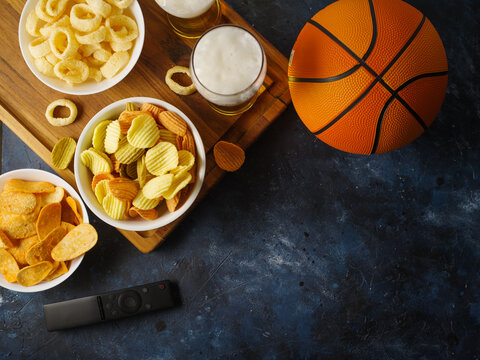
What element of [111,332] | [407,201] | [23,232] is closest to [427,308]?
[407,201]

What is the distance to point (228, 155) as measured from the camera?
110 centimetres

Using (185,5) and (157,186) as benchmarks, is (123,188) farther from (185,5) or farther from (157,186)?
(185,5)

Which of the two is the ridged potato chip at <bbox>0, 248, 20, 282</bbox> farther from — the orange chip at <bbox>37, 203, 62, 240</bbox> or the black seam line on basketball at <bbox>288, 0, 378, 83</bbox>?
the black seam line on basketball at <bbox>288, 0, 378, 83</bbox>

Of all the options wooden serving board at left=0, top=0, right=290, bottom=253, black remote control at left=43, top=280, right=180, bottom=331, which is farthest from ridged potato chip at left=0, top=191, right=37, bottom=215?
black remote control at left=43, top=280, right=180, bottom=331

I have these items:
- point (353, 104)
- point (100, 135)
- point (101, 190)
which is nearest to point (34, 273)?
point (101, 190)

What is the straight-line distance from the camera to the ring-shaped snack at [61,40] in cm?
98

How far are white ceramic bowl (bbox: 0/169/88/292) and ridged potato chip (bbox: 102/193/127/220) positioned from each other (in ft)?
0.55

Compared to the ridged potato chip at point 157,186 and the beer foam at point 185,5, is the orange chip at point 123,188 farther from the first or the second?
the beer foam at point 185,5

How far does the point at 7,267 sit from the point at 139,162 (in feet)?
1.56

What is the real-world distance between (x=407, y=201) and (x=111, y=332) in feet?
3.38

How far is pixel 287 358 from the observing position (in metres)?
1.27

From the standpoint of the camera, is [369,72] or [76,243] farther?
[76,243]

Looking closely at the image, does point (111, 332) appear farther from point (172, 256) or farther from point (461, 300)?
point (461, 300)

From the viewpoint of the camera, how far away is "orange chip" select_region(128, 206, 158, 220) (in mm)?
981
